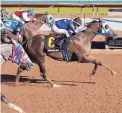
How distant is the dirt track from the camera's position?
736 cm

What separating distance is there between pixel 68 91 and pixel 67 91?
0.07 feet

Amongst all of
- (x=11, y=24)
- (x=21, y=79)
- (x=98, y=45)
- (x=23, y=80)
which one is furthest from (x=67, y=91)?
(x=98, y=45)

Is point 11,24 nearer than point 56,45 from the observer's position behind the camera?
No

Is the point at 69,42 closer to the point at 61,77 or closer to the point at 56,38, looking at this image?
the point at 56,38

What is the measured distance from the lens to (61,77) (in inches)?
418

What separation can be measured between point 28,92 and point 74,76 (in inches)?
83.9

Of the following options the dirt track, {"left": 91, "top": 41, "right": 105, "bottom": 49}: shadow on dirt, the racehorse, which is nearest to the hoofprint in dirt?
the dirt track

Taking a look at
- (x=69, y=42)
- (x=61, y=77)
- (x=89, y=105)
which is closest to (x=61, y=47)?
(x=69, y=42)

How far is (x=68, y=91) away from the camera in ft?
29.0

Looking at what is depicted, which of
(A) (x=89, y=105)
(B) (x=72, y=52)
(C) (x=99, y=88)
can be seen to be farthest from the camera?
(B) (x=72, y=52)

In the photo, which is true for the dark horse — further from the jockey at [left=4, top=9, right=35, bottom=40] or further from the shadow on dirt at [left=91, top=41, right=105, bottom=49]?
the shadow on dirt at [left=91, top=41, right=105, bottom=49]

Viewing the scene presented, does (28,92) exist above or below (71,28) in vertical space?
below

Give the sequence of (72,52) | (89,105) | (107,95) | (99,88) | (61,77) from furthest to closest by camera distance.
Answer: (61,77), (72,52), (99,88), (107,95), (89,105)

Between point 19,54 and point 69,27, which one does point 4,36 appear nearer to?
point 69,27
